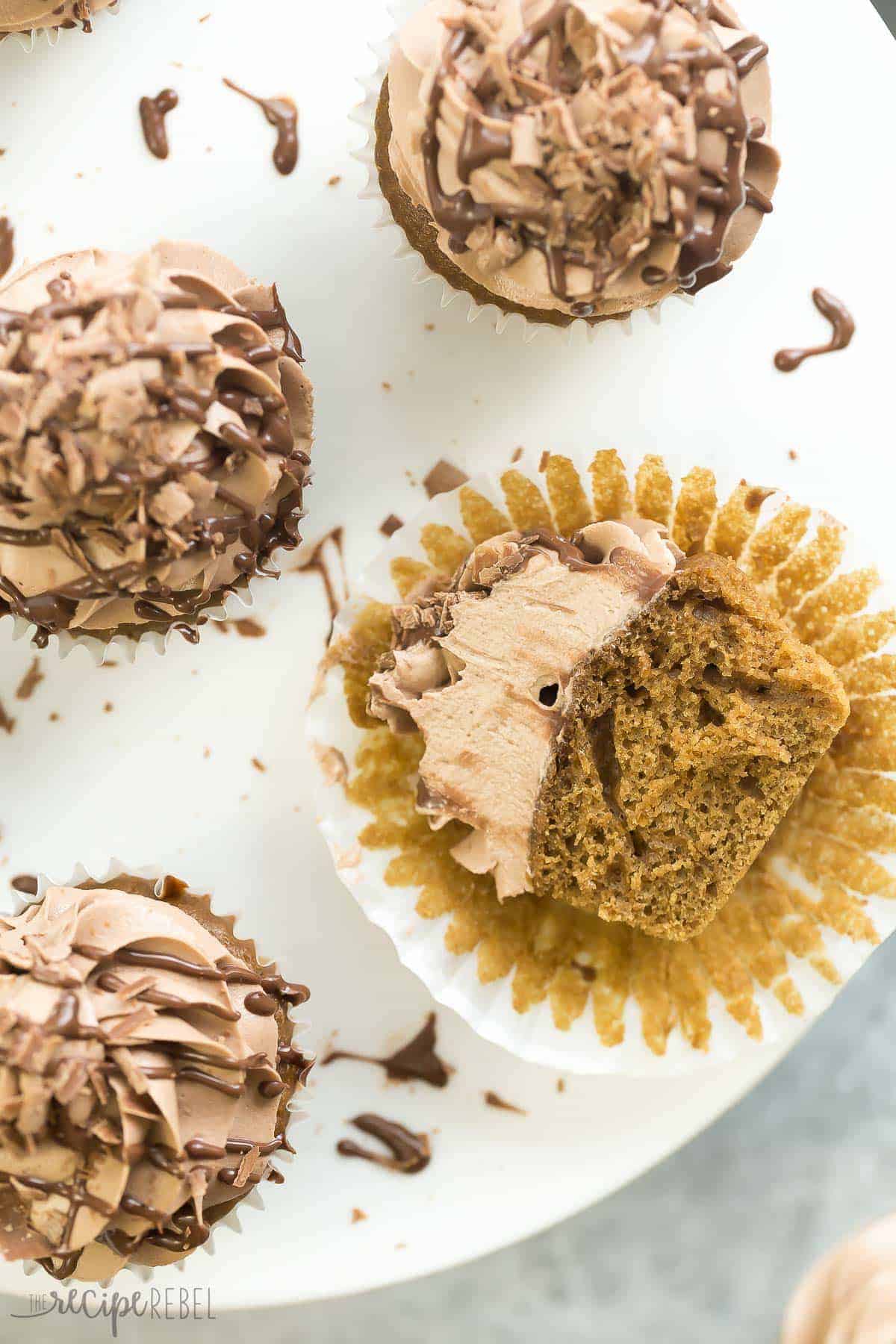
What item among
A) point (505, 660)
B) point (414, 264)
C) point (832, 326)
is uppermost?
point (414, 264)

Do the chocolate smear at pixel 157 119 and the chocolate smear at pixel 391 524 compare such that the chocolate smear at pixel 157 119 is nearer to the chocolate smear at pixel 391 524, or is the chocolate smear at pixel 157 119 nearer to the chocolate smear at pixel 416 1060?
the chocolate smear at pixel 391 524

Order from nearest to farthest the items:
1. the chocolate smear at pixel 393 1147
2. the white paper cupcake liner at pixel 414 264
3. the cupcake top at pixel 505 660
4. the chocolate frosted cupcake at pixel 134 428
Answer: the chocolate frosted cupcake at pixel 134 428, the cupcake top at pixel 505 660, the white paper cupcake liner at pixel 414 264, the chocolate smear at pixel 393 1147

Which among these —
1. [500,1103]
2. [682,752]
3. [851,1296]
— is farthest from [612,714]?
[851,1296]

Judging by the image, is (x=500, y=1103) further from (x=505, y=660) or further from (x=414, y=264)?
(x=414, y=264)

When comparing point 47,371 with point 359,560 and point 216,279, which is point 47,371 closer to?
point 216,279

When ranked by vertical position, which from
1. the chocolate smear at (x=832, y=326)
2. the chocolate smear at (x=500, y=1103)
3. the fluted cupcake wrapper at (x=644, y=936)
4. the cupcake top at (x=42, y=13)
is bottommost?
the chocolate smear at (x=500, y=1103)

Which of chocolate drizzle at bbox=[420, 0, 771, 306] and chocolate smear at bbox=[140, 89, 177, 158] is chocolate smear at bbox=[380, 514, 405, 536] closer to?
chocolate drizzle at bbox=[420, 0, 771, 306]

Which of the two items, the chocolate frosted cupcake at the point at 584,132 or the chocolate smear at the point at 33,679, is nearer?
the chocolate frosted cupcake at the point at 584,132

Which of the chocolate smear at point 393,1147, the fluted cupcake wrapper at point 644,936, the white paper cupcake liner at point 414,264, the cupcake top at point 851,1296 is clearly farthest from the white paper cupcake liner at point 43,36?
the cupcake top at point 851,1296
